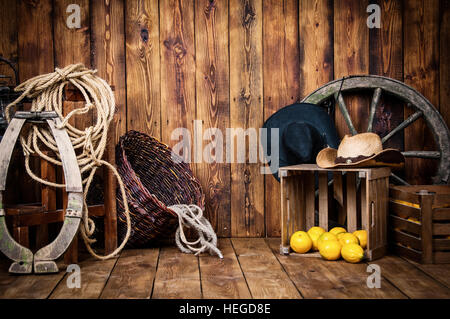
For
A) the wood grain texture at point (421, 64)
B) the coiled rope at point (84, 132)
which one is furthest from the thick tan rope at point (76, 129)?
the wood grain texture at point (421, 64)

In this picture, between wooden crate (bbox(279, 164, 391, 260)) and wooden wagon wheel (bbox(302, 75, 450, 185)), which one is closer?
wooden crate (bbox(279, 164, 391, 260))

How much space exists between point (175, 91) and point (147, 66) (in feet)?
0.78

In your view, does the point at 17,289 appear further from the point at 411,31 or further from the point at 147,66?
the point at 411,31

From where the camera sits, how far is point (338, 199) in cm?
251

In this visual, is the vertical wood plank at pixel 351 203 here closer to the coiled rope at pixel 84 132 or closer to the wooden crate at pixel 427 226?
the wooden crate at pixel 427 226

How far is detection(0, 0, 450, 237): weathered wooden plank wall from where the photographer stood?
273 cm

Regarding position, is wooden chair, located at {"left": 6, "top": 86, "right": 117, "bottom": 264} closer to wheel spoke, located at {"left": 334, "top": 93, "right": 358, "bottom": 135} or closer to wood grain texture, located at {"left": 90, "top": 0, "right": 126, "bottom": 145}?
wood grain texture, located at {"left": 90, "top": 0, "right": 126, "bottom": 145}

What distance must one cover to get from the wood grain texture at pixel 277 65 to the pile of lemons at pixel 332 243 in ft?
1.61

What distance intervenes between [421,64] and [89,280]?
2.36m

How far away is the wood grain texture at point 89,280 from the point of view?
1.65 meters

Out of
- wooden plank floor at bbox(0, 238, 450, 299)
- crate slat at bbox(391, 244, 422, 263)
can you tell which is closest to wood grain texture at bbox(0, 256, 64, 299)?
wooden plank floor at bbox(0, 238, 450, 299)

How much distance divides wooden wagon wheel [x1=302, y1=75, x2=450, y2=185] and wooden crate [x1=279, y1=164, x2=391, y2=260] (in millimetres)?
426
